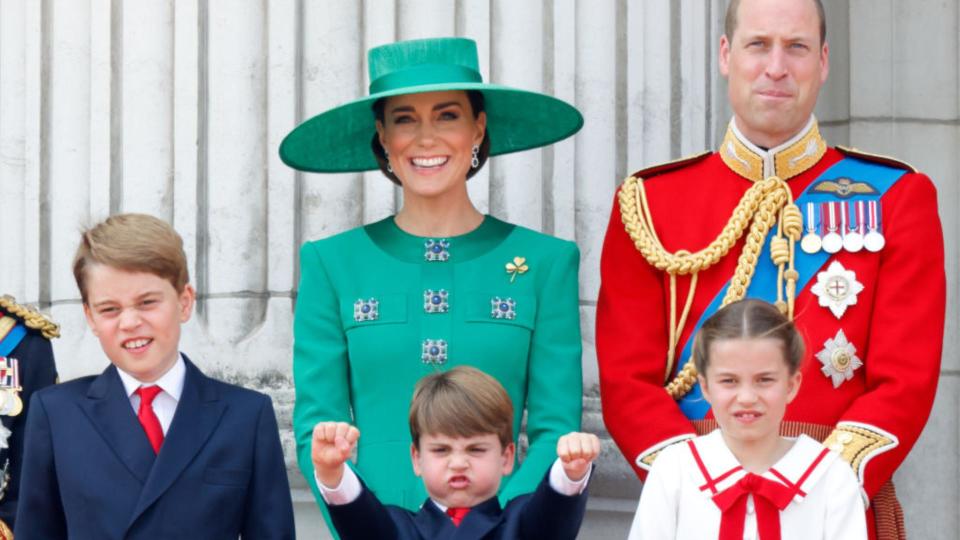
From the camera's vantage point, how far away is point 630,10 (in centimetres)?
624

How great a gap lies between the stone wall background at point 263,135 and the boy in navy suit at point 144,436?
1137 mm

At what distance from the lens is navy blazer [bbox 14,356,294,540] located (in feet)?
15.1

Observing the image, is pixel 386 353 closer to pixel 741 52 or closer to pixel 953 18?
pixel 741 52

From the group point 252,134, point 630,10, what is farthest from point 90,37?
point 630,10

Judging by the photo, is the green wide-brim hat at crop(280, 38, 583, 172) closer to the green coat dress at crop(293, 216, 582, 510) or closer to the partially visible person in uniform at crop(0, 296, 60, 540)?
the green coat dress at crop(293, 216, 582, 510)

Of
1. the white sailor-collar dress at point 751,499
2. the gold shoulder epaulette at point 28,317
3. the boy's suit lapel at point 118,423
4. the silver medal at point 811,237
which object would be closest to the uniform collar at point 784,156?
the silver medal at point 811,237

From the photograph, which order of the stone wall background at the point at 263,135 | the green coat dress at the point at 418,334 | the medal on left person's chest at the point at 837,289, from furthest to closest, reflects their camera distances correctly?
the stone wall background at the point at 263,135 < the green coat dress at the point at 418,334 < the medal on left person's chest at the point at 837,289

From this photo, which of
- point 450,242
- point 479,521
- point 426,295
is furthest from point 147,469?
point 450,242

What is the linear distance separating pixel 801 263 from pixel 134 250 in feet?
5.14

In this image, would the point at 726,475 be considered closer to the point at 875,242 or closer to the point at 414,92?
the point at 875,242

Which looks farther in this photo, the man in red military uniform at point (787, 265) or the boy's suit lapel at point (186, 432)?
the man in red military uniform at point (787, 265)

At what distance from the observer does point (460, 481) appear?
15.1 feet

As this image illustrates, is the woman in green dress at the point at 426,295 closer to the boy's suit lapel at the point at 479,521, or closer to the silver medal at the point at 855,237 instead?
the boy's suit lapel at the point at 479,521

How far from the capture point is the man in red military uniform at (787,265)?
4.78 metres
